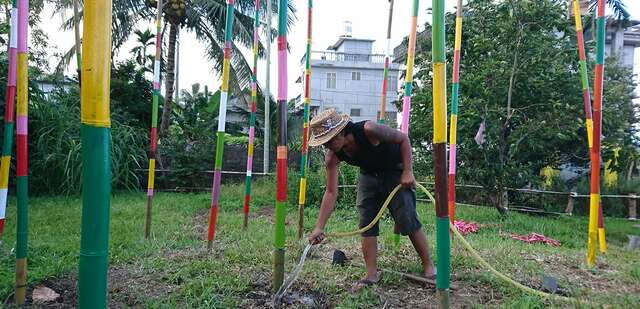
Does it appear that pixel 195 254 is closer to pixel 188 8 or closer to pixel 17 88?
pixel 17 88

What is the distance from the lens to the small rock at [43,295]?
2.98 m

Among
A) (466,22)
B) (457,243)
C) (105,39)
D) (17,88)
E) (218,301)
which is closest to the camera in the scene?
(105,39)

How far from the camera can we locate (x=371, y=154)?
3330 mm

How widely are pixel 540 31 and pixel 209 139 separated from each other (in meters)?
7.34

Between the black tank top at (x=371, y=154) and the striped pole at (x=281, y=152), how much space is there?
0.48 metres

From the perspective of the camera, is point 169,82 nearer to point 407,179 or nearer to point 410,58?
point 410,58

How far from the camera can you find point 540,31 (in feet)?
25.5

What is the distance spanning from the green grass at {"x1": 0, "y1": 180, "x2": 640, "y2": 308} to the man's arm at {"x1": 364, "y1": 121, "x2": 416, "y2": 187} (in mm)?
771

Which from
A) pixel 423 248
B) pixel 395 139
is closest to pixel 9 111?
pixel 395 139

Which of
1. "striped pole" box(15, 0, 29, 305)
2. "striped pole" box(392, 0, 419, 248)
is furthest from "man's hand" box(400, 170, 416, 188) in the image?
"striped pole" box(15, 0, 29, 305)

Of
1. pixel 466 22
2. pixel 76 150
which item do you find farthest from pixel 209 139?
pixel 466 22

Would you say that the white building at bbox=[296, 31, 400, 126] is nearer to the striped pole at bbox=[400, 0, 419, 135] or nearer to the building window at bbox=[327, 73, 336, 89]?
the building window at bbox=[327, 73, 336, 89]

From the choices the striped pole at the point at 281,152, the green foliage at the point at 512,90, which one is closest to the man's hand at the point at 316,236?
the striped pole at the point at 281,152

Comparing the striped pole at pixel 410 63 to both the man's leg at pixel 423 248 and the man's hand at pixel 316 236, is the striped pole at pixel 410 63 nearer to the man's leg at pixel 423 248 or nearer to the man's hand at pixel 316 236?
the man's leg at pixel 423 248
